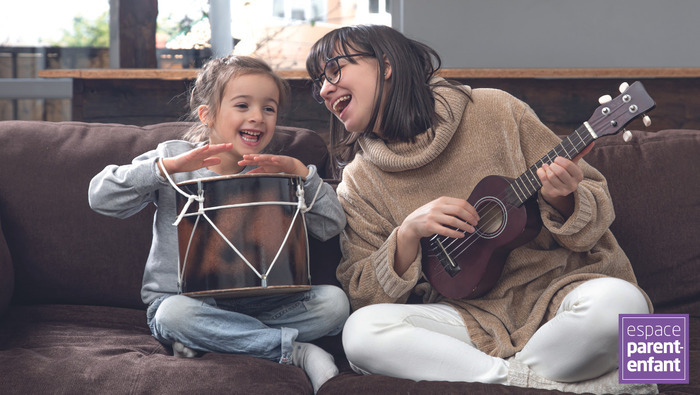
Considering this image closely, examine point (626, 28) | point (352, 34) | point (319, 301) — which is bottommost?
point (319, 301)

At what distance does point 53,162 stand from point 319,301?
0.91 metres

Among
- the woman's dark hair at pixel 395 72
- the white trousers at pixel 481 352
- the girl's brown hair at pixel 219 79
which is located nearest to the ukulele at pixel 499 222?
the white trousers at pixel 481 352

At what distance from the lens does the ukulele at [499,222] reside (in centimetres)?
150

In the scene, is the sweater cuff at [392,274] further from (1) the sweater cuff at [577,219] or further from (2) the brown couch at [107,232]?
(1) the sweater cuff at [577,219]

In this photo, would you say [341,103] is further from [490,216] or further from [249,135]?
[490,216]

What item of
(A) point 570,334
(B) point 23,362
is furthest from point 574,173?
(B) point 23,362

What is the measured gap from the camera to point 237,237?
63.5 inches

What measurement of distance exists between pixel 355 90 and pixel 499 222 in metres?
0.54

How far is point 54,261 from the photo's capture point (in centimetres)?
201

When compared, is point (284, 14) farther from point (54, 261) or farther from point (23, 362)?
point (23, 362)

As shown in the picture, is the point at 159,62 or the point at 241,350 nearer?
the point at 241,350

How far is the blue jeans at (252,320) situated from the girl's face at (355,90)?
0.46 m

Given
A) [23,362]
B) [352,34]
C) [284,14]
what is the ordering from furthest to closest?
[284,14] → [352,34] → [23,362]

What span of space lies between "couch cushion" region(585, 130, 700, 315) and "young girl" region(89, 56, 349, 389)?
0.80 m
